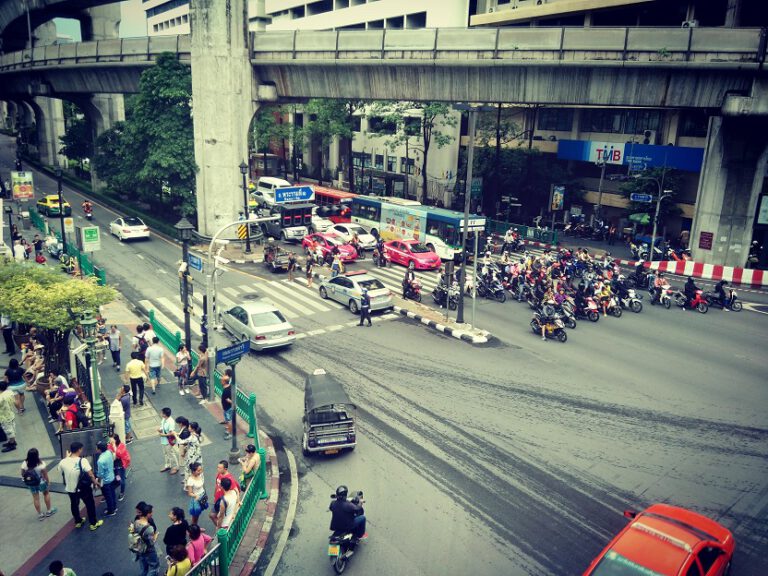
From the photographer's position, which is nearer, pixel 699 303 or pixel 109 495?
pixel 109 495

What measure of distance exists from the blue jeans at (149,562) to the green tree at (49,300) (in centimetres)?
774

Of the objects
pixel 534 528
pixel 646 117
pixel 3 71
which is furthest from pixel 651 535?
pixel 3 71

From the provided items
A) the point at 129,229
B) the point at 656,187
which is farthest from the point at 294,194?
the point at 656,187

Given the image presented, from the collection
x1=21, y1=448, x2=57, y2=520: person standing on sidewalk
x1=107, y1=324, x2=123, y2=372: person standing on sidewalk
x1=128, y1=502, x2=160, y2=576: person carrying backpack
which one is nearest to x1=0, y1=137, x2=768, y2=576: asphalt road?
x1=128, y1=502, x2=160, y2=576: person carrying backpack

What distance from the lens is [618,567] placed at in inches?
374

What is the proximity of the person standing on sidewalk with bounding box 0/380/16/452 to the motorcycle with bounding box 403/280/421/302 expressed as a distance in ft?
57.0

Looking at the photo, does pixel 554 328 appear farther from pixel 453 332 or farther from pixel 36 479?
pixel 36 479

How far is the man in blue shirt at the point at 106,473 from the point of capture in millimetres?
11930

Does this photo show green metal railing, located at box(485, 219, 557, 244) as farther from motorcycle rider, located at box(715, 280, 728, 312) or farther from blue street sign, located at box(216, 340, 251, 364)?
blue street sign, located at box(216, 340, 251, 364)

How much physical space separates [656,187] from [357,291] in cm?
2753

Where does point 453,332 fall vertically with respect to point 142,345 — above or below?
below

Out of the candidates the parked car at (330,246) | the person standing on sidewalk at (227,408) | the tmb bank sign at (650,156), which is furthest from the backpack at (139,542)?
→ the tmb bank sign at (650,156)

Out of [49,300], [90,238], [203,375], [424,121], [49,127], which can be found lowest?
[203,375]

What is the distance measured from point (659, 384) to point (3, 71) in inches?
2929
